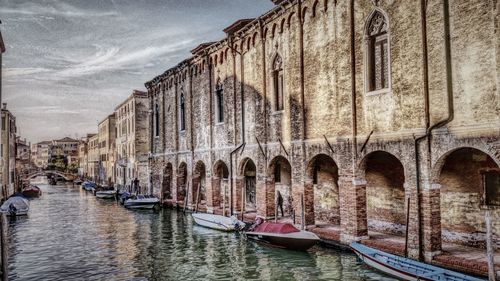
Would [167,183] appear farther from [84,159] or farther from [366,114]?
[84,159]

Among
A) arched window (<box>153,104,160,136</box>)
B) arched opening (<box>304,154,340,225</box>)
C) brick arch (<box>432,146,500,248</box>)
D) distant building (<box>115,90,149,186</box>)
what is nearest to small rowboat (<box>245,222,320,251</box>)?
arched opening (<box>304,154,340,225</box>)

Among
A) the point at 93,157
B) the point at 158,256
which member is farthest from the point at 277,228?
the point at 93,157

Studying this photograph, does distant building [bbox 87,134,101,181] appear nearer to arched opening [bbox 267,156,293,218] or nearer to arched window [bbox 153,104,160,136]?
arched window [bbox 153,104,160,136]

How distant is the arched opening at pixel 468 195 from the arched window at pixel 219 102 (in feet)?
44.0

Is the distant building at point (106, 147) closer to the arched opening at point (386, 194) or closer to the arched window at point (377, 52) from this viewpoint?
the arched opening at point (386, 194)

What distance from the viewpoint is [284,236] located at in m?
15.5

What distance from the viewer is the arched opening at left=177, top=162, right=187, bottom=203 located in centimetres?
3020

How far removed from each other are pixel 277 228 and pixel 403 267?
17.6ft

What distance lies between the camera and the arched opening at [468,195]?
12.9 meters

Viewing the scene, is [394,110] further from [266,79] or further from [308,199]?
[266,79]

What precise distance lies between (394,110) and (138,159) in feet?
116

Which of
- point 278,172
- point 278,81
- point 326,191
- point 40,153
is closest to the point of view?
point 326,191

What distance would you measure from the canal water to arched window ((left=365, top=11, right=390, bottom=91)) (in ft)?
19.5

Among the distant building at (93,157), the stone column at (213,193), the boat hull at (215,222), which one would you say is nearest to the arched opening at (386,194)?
the boat hull at (215,222)
